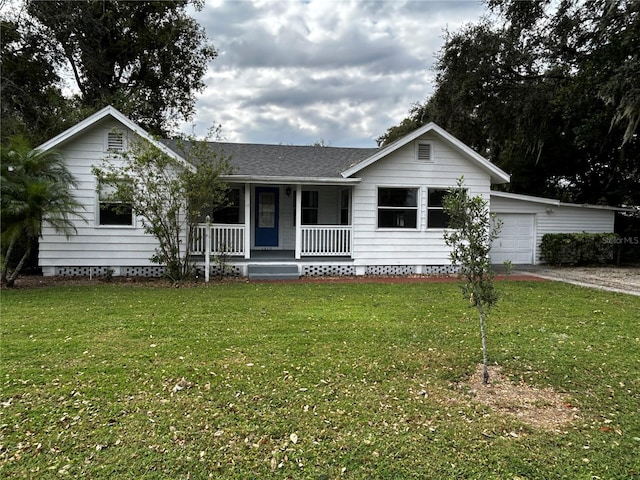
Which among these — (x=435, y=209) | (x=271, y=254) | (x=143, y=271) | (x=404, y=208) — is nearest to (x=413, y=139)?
(x=404, y=208)

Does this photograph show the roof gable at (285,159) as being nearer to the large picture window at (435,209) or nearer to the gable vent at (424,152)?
the gable vent at (424,152)

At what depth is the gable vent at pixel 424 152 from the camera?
38.9 ft

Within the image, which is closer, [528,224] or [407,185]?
[407,185]

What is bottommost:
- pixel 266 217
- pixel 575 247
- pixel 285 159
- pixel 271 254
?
pixel 271 254

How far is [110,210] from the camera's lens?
10.8 meters

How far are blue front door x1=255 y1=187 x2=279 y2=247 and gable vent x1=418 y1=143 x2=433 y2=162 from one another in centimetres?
475

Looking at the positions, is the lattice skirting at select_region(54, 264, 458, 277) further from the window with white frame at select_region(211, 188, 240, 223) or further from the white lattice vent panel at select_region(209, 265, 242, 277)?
the window with white frame at select_region(211, 188, 240, 223)

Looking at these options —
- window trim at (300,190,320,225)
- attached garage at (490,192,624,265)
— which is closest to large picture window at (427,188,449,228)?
attached garage at (490,192,624,265)

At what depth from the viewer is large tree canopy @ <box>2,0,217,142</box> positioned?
1784cm

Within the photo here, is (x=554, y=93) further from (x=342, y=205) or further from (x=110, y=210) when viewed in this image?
(x=110, y=210)

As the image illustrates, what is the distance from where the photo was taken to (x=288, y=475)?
2689mm

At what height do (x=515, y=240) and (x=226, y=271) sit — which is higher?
(x=515, y=240)

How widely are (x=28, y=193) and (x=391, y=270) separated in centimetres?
934

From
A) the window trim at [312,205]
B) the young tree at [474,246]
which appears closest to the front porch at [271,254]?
the window trim at [312,205]
